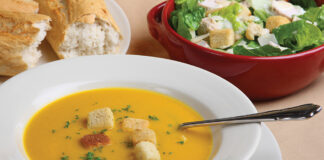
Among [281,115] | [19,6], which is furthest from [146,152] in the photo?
[19,6]

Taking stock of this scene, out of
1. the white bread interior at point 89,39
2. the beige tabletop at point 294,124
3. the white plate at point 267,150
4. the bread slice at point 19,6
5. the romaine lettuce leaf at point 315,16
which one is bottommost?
the white plate at point 267,150

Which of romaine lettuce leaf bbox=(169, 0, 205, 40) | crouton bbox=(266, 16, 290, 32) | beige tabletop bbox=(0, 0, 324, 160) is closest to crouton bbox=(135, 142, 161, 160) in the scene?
beige tabletop bbox=(0, 0, 324, 160)

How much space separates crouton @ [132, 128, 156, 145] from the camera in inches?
71.4

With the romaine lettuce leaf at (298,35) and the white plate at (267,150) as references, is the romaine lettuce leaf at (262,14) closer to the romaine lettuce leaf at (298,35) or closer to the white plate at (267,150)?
the romaine lettuce leaf at (298,35)

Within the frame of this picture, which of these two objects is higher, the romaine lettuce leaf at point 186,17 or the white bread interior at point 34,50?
the romaine lettuce leaf at point 186,17

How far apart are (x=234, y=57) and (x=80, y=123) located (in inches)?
40.8

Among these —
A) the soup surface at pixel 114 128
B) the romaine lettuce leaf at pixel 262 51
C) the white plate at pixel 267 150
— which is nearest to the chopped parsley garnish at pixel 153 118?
the soup surface at pixel 114 128

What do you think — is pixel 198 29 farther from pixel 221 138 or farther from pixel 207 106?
pixel 221 138

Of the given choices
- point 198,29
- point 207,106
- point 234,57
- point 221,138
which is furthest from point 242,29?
point 221,138

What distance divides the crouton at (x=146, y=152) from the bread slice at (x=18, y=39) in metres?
1.49

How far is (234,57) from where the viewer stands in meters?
2.54

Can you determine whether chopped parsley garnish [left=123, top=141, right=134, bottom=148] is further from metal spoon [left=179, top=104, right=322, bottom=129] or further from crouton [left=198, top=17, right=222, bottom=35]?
crouton [left=198, top=17, right=222, bottom=35]

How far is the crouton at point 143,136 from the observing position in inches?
71.4

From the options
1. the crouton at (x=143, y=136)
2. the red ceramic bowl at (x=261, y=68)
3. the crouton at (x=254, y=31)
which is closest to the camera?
the crouton at (x=143, y=136)
